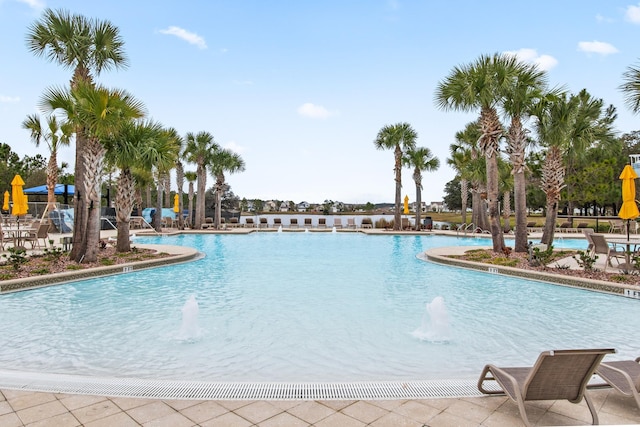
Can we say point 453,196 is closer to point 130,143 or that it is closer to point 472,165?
point 472,165

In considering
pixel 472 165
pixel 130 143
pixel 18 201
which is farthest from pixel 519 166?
pixel 18 201

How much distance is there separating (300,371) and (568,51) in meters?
15.5

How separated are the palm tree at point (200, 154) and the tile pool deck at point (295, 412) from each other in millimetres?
23564

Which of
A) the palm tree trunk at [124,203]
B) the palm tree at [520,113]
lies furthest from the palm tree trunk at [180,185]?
the palm tree at [520,113]

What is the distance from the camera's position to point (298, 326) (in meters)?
5.69

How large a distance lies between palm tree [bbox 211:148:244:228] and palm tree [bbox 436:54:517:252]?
17.1 meters

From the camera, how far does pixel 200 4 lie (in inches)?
615

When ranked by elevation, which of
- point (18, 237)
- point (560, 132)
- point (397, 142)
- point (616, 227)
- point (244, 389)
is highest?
point (397, 142)

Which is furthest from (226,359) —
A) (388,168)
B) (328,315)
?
(388,168)

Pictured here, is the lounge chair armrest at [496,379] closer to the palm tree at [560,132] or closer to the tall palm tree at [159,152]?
the tall palm tree at [159,152]

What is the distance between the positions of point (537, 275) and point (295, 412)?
8503 mm

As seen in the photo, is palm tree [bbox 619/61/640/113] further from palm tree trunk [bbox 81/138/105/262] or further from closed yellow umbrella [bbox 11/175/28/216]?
closed yellow umbrella [bbox 11/175/28/216]

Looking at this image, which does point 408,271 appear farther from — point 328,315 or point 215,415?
point 215,415

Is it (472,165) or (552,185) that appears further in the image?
(472,165)
